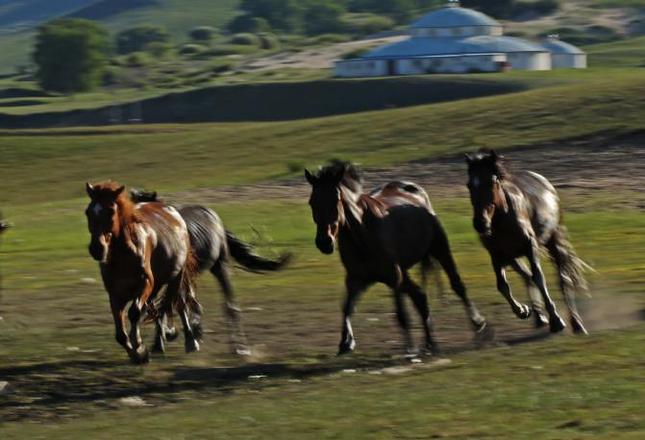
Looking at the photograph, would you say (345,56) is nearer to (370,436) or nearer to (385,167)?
(385,167)

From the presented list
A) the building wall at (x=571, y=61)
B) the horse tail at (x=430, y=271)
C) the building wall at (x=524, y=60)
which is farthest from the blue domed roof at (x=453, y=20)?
the horse tail at (x=430, y=271)

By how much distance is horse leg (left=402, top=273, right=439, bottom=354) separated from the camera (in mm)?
16375

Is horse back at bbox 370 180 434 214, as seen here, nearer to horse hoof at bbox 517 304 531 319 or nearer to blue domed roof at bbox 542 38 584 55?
horse hoof at bbox 517 304 531 319

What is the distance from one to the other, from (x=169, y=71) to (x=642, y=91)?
12893cm

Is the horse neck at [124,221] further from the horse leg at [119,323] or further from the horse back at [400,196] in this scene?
the horse back at [400,196]

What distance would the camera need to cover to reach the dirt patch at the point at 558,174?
1494 inches

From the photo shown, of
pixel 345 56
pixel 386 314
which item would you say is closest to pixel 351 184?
pixel 386 314

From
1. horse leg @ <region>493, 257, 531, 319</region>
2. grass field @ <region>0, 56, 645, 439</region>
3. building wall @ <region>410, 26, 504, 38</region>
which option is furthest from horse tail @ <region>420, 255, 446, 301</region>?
building wall @ <region>410, 26, 504, 38</region>

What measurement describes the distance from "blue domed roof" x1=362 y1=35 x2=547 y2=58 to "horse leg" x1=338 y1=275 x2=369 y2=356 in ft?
421

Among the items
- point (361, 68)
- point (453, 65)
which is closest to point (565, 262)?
point (453, 65)

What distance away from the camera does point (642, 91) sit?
188 feet

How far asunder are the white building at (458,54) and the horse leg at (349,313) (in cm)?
12241

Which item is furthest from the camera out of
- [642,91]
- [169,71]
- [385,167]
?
[169,71]

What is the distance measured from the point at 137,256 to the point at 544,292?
4834 mm
